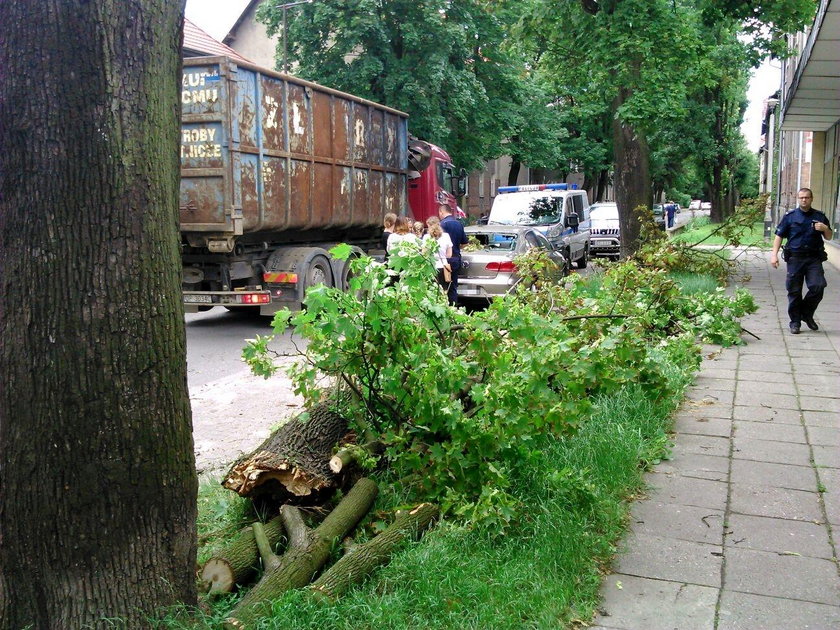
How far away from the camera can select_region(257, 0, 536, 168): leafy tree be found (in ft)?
83.0

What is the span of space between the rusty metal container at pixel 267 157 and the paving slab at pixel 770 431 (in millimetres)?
7015

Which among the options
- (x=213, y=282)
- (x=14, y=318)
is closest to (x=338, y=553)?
(x=14, y=318)

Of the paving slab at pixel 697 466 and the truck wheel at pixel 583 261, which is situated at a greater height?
the truck wheel at pixel 583 261

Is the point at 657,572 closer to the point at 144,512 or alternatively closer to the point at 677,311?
the point at 144,512

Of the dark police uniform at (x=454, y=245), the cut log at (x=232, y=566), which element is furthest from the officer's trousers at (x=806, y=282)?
the cut log at (x=232, y=566)

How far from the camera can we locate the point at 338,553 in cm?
388

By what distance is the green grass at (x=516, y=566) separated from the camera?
3.28 meters

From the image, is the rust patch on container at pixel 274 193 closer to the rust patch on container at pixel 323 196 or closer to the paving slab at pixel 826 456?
the rust patch on container at pixel 323 196

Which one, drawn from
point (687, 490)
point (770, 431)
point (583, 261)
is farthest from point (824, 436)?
point (583, 261)

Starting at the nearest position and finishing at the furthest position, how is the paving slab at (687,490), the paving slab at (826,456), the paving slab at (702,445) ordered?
the paving slab at (687,490) < the paving slab at (826,456) < the paving slab at (702,445)

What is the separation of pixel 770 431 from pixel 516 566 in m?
3.29

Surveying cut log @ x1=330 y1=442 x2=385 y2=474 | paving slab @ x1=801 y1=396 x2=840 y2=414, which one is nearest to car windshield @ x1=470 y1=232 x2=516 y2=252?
paving slab @ x1=801 y1=396 x2=840 y2=414

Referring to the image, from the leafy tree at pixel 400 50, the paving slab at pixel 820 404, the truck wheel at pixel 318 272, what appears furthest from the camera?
the leafy tree at pixel 400 50

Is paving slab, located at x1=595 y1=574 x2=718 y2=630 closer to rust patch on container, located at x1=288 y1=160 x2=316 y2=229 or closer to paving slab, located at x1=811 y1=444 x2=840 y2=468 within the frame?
paving slab, located at x1=811 y1=444 x2=840 y2=468
